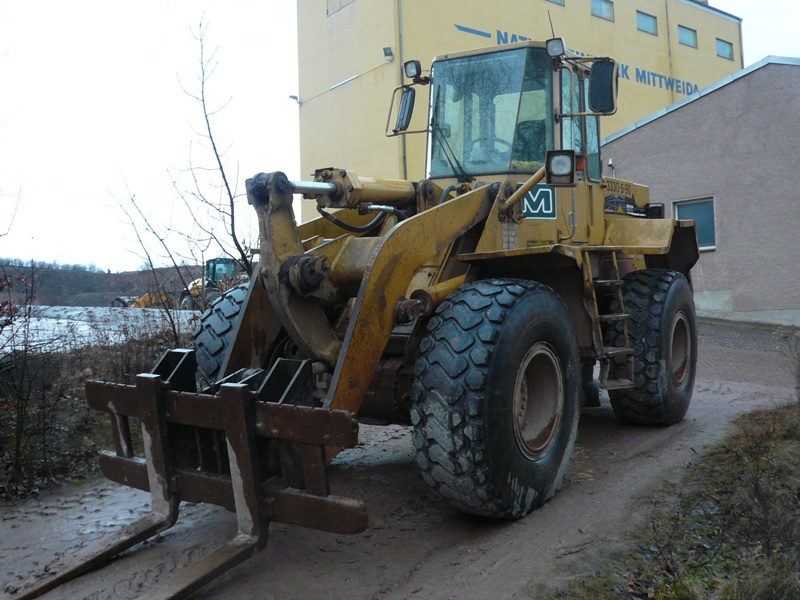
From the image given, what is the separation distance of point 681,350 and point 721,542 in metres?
3.71

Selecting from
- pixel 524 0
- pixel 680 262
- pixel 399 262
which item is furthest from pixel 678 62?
pixel 399 262

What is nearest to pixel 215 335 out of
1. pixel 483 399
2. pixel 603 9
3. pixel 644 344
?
pixel 483 399

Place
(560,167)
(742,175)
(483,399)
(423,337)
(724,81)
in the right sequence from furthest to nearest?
(724,81), (742,175), (560,167), (423,337), (483,399)

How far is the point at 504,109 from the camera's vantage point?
18.7ft

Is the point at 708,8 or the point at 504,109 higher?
the point at 708,8

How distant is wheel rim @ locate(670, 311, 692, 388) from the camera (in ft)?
23.4

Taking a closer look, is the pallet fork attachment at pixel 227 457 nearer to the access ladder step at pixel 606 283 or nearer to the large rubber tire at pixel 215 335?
the large rubber tire at pixel 215 335

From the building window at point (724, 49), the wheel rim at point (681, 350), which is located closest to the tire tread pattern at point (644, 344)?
the wheel rim at point (681, 350)

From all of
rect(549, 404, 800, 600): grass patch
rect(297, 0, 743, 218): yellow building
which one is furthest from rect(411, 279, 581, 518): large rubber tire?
rect(297, 0, 743, 218): yellow building

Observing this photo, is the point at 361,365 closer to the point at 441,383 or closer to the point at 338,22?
the point at 441,383

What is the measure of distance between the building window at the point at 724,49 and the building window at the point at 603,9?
7275 mm

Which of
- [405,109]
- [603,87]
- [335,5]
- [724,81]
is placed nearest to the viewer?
[603,87]

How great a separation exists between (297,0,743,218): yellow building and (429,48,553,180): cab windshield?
11.6 meters

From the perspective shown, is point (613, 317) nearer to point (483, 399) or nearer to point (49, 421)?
point (483, 399)
